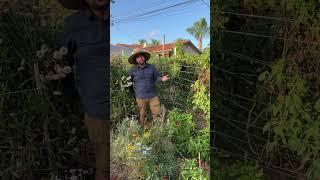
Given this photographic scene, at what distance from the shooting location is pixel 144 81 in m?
3.49

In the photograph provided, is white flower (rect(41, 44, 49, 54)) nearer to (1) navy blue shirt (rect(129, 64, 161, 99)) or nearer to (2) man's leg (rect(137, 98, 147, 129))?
(1) navy blue shirt (rect(129, 64, 161, 99))

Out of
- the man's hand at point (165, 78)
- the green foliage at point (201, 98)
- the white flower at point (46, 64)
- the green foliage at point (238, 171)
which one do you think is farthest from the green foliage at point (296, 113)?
the white flower at point (46, 64)

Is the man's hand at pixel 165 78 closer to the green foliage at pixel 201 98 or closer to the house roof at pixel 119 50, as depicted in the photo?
the green foliage at pixel 201 98

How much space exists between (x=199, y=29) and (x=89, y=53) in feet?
2.56

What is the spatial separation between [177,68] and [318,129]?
104 centimetres

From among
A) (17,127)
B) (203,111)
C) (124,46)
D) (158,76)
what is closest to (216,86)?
(203,111)

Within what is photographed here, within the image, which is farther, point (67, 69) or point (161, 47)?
point (161, 47)

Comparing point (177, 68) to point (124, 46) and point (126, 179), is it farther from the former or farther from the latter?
point (126, 179)

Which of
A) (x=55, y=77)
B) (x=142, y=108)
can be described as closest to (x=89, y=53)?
(x=55, y=77)

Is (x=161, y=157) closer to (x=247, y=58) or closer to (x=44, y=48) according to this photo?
(x=247, y=58)

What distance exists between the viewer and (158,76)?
3502 millimetres

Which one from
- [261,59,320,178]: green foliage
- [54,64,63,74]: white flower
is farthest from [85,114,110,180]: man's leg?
[261,59,320,178]: green foliage

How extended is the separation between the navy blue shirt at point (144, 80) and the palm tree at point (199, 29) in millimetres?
370

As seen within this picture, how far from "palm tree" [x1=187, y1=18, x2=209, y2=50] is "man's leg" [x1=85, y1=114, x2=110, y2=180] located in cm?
86
